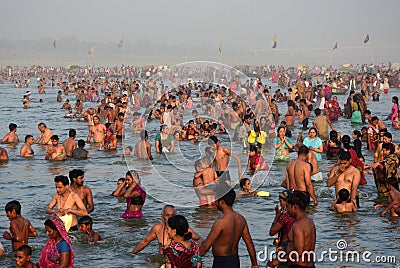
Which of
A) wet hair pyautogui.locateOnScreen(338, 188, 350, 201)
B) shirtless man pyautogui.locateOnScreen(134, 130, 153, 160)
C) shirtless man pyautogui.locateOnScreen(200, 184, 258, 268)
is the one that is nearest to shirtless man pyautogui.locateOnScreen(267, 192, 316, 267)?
shirtless man pyautogui.locateOnScreen(200, 184, 258, 268)

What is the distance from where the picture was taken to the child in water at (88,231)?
904cm

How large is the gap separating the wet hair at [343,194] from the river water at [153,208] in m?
0.35

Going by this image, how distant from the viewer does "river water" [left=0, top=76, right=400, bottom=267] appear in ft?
29.8

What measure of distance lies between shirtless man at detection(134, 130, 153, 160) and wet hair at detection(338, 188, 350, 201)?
5028 mm

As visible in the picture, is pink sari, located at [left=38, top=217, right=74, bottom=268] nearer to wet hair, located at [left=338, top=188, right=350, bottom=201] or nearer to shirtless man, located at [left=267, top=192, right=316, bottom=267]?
shirtless man, located at [left=267, top=192, right=316, bottom=267]

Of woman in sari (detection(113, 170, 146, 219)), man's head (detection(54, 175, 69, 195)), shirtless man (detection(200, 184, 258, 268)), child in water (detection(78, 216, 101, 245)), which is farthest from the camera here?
woman in sari (detection(113, 170, 146, 219))

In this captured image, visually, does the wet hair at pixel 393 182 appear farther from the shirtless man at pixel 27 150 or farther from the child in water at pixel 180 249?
the shirtless man at pixel 27 150

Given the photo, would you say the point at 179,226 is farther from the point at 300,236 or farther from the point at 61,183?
the point at 61,183

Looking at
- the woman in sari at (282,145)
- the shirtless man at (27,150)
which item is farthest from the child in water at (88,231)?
the shirtless man at (27,150)

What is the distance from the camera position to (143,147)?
1466 cm

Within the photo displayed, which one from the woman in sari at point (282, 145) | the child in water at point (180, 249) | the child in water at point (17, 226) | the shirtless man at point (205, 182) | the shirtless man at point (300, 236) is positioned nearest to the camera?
the child in water at point (180, 249)

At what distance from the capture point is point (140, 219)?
427 inches

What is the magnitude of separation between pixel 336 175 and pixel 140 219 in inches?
133

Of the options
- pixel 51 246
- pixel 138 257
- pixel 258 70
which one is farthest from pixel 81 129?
pixel 258 70
